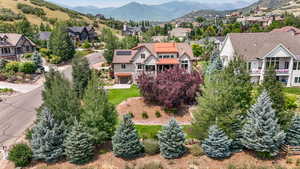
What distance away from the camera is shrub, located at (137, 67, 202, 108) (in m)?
30.1

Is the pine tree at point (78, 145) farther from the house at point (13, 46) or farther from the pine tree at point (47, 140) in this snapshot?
the house at point (13, 46)

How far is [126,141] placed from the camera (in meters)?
19.5

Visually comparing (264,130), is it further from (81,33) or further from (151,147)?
(81,33)

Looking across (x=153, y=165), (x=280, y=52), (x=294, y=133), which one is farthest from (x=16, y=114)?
(x=280, y=52)

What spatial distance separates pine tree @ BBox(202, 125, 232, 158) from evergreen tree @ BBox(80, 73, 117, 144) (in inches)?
357

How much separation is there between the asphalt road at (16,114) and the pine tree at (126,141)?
43.4 feet

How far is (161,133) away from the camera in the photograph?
19.7 meters

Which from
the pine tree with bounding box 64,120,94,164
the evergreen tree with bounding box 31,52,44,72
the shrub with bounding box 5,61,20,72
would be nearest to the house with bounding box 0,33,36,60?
the shrub with bounding box 5,61,20,72

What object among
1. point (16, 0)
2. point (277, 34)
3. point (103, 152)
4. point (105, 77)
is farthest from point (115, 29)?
point (103, 152)

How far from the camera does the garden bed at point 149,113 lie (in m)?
30.0

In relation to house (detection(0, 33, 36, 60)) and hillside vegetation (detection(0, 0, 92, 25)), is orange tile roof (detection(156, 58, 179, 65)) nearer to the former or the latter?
house (detection(0, 33, 36, 60))

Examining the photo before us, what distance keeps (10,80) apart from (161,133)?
40025 millimetres

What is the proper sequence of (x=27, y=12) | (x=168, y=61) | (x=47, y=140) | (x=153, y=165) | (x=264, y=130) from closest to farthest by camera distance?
(x=264, y=130)
(x=153, y=165)
(x=47, y=140)
(x=168, y=61)
(x=27, y=12)

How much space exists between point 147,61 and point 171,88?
1604 cm
